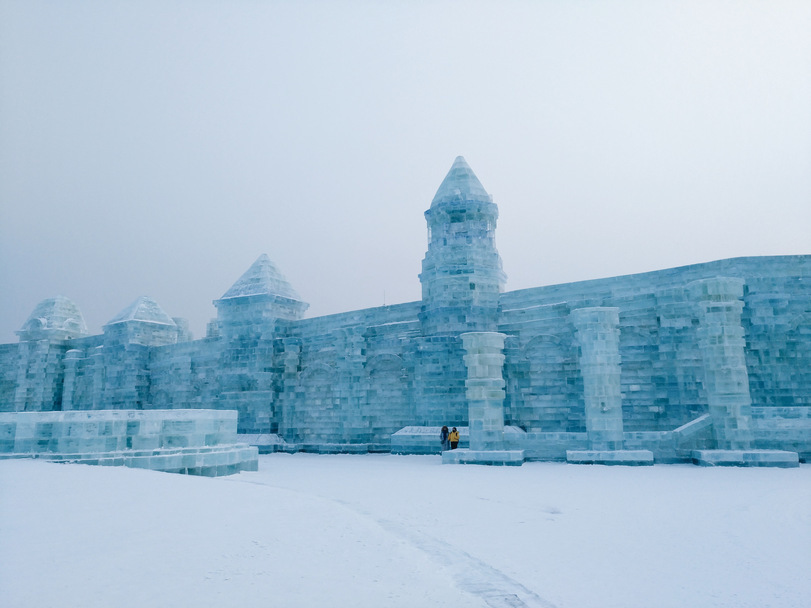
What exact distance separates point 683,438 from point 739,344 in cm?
250

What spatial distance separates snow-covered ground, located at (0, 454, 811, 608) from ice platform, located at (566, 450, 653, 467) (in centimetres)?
403

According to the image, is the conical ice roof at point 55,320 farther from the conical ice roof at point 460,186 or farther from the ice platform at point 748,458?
the ice platform at point 748,458

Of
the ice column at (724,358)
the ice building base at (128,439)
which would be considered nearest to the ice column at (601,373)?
the ice column at (724,358)

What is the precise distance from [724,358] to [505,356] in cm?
562

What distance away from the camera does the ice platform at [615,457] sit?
11867 millimetres

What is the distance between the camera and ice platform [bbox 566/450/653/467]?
38.9 feet

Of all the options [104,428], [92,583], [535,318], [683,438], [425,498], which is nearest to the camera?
[92,583]

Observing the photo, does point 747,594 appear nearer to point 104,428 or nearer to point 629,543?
point 629,543

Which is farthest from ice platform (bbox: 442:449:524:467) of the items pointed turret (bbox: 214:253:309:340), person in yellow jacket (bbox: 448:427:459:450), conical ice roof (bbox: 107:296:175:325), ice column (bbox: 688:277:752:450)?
conical ice roof (bbox: 107:296:175:325)

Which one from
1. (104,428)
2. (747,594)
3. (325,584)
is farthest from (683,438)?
(104,428)

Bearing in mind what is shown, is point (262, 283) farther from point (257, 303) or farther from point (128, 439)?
point (128, 439)

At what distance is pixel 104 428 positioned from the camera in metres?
9.15

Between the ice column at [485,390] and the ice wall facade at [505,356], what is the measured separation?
2.88 feet

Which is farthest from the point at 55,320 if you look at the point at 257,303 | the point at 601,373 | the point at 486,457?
the point at 601,373
